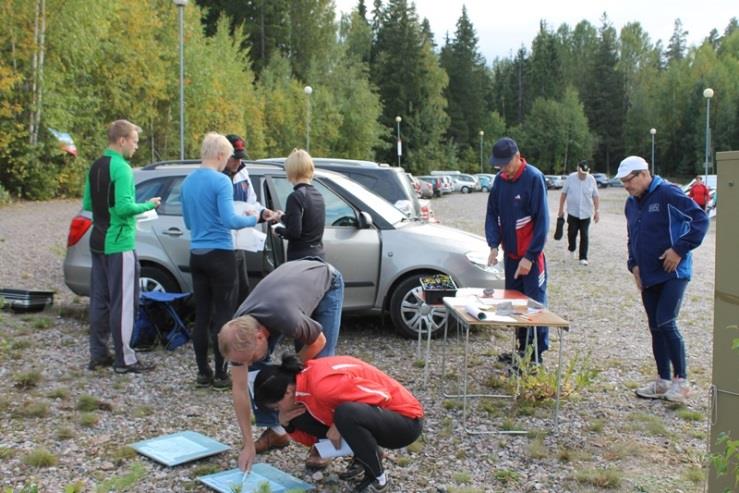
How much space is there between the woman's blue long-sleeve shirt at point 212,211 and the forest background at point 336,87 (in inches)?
753

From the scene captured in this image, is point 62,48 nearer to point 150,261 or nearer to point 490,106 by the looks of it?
point 150,261

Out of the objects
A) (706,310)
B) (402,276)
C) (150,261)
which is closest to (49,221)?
(150,261)

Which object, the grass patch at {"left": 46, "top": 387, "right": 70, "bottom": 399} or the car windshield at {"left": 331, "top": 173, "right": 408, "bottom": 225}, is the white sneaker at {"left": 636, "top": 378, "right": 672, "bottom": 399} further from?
the grass patch at {"left": 46, "top": 387, "right": 70, "bottom": 399}

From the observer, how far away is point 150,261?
22.4ft

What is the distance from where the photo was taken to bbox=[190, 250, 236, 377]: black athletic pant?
5.14 metres

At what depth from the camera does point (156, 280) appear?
6.80 metres

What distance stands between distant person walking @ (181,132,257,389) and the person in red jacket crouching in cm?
171

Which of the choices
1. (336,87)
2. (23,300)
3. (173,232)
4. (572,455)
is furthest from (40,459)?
(336,87)

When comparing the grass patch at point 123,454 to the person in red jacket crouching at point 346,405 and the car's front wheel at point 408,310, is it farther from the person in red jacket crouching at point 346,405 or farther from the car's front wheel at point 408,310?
the car's front wheel at point 408,310

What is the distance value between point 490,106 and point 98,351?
3899 inches

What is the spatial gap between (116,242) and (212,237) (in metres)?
0.84

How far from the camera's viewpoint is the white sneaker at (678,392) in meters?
5.13

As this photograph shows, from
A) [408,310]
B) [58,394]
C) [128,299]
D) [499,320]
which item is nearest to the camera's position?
[499,320]

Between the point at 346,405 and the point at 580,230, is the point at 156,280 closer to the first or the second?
the point at 346,405
